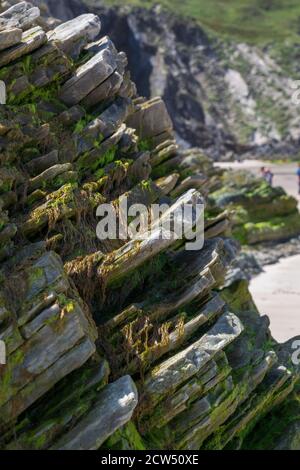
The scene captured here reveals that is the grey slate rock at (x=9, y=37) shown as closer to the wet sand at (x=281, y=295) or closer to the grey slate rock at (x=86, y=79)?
the grey slate rock at (x=86, y=79)

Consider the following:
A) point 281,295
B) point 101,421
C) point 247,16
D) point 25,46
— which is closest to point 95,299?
point 101,421

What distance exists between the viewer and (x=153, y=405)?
52.4 ft

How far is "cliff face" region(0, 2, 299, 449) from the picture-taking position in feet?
47.9

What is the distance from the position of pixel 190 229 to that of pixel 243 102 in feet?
354

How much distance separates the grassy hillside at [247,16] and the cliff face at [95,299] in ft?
376

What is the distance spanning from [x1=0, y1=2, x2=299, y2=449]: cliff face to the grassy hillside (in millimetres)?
114479

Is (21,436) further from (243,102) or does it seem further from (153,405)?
(243,102)

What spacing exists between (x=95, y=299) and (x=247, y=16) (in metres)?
148

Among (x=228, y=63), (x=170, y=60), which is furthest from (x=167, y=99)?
(x=228, y=63)

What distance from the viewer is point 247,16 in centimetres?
15538

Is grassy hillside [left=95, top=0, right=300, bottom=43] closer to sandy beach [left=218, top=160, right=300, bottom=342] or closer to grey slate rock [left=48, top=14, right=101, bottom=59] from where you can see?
sandy beach [left=218, top=160, right=300, bottom=342]

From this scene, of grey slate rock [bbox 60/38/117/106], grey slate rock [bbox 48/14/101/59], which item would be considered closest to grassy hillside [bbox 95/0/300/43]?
grey slate rock [bbox 48/14/101/59]

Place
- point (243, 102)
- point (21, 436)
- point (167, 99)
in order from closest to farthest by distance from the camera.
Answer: point (21, 436) < point (167, 99) < point (243, 102)

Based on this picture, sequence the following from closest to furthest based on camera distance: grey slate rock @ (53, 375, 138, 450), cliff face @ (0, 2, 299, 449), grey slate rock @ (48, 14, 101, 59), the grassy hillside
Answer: grey slate rock @ (53, 375, 138, 450) → cliff face @ (0, 2, 299, 449) → grey slate rock @ (48, 14, 101, 59) → the grassy hillside
